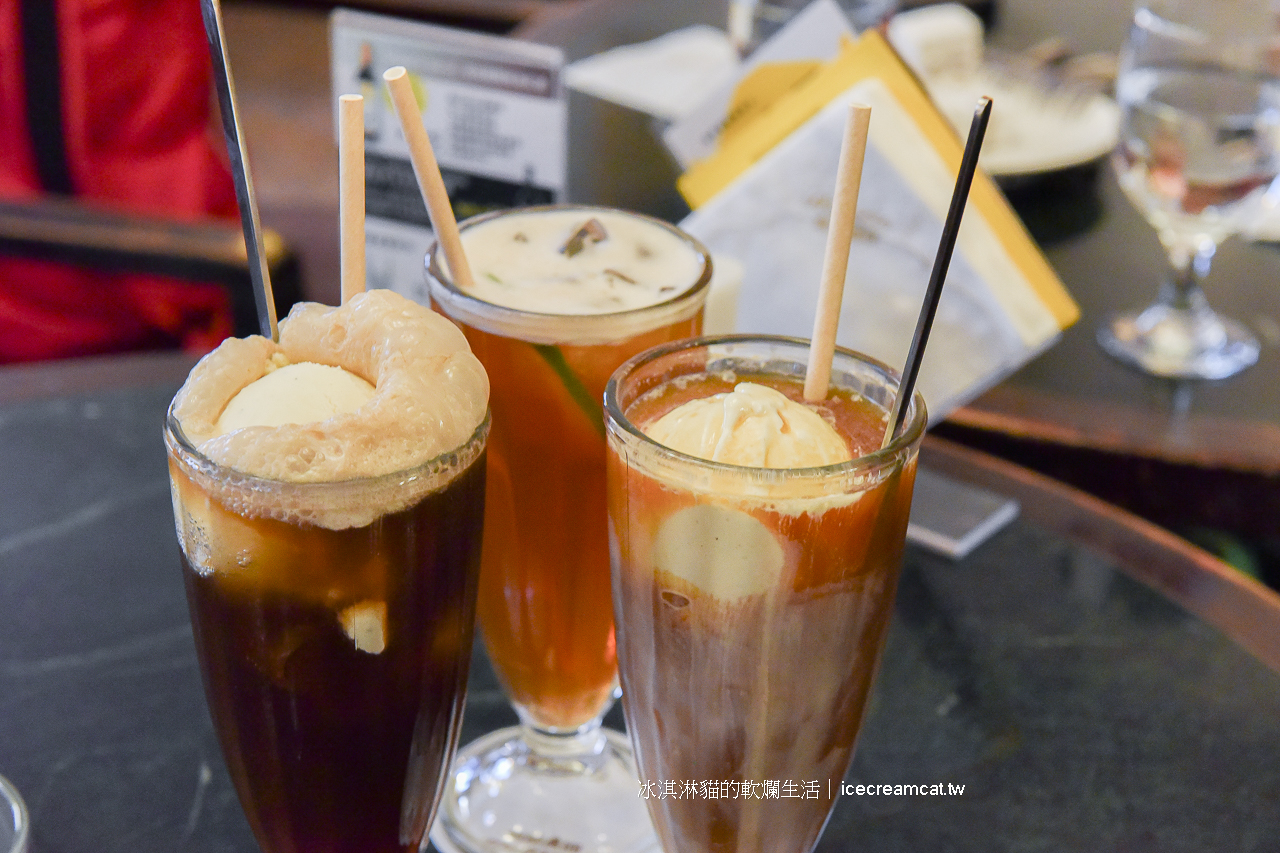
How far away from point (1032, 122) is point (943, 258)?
57.6 inches

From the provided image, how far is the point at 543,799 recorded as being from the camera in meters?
0.87

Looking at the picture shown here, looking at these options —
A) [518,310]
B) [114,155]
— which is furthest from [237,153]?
[114,155]

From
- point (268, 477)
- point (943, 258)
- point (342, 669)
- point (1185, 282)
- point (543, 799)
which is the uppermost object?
point (943, 258)

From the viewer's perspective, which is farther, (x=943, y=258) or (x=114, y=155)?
(x=114, y=155)

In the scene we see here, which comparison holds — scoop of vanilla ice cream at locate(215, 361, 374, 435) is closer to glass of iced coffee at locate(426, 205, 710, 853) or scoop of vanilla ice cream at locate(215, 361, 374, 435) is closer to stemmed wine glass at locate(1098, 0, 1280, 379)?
glass of iced coffee at locate(426, 205, 710, 853)

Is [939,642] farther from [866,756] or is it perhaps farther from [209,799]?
[209,799]

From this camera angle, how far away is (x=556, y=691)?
0.87 m

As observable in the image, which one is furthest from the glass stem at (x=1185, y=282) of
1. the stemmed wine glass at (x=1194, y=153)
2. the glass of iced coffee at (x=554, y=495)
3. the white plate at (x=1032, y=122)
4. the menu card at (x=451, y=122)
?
the glass of iced coffee at (x=554, y=495)

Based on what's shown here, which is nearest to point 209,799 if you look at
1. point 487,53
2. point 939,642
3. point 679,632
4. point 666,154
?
point 679,632

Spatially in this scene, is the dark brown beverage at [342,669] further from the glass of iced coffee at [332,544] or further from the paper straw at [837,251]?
the paper straw at [837,251]

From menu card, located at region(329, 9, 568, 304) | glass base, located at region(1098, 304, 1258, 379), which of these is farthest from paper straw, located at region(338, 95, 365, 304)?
glass base, located at region(1098, 304, 1258, 379)

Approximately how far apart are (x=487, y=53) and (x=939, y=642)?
0.68m

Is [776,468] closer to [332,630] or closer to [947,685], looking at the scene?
[332,630]

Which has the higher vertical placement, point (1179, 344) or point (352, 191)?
point (352, 191)
